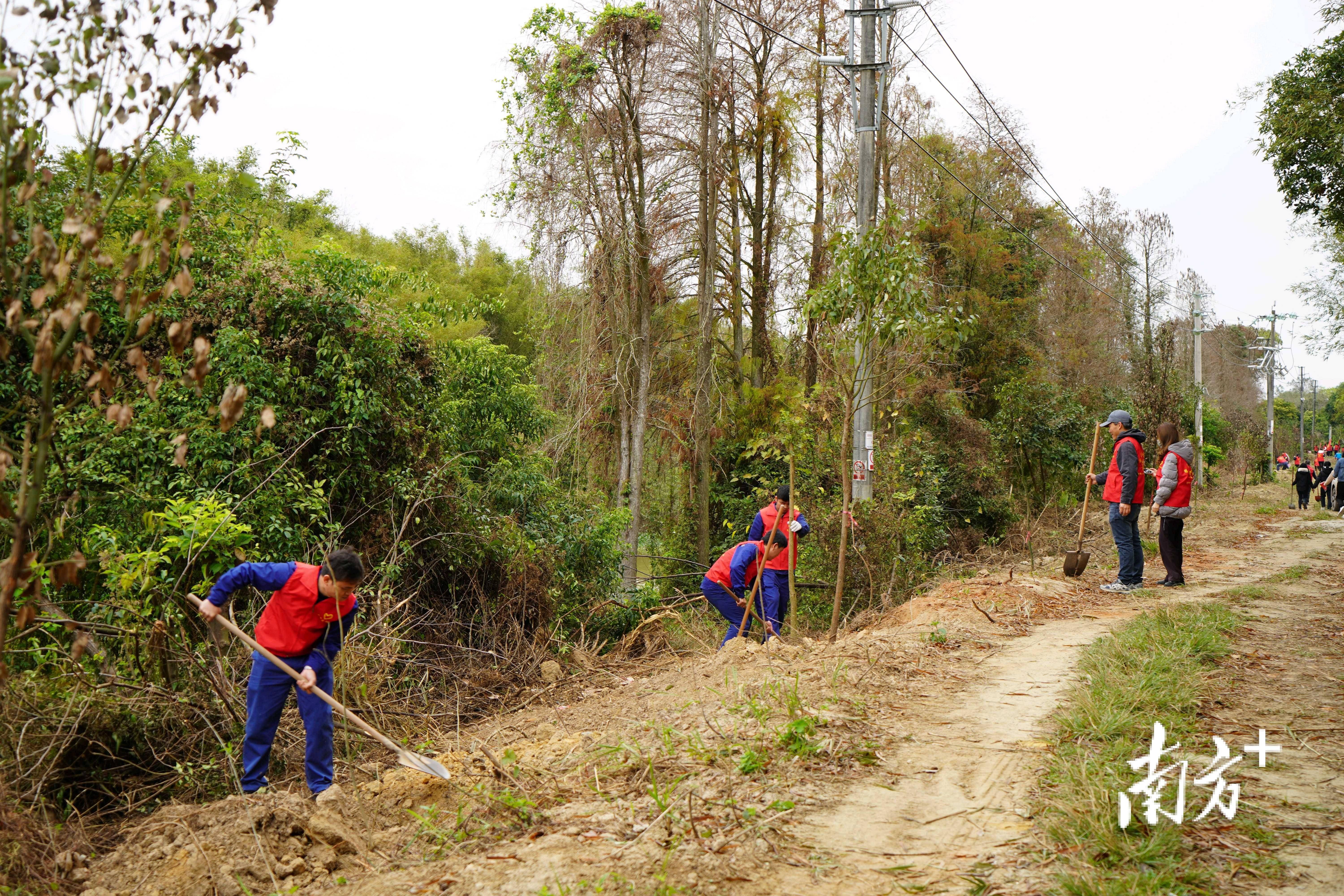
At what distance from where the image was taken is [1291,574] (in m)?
11.1

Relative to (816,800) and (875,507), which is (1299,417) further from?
(816,800)

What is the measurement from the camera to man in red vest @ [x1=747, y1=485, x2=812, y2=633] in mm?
8734

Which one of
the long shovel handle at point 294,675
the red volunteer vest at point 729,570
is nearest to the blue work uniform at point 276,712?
the long shovel handle at point 294,675

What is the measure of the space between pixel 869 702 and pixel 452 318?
947cm

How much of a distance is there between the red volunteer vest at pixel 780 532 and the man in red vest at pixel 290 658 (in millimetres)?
4507

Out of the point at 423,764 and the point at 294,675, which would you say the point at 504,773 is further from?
the point at 294,675

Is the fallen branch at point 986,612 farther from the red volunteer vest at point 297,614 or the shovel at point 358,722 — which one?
the red volunteer vest at point 297,614

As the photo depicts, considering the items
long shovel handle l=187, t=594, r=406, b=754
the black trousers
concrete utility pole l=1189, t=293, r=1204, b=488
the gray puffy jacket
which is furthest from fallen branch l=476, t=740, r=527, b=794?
concrete utility pole l=1189, t=293, r=1204, b=488

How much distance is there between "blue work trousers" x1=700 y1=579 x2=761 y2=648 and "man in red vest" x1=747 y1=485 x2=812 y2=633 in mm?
146

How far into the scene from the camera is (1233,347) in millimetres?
62969

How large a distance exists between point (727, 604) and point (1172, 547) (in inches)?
207

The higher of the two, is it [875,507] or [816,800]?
[875,507]

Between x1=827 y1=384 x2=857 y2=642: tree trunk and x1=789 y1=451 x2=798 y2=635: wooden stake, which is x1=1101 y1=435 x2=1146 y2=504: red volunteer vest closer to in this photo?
x1=827 y1=384 x2=857 y2=642: tree trunk

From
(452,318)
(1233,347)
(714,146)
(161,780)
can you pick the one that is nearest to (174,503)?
(161,780)
